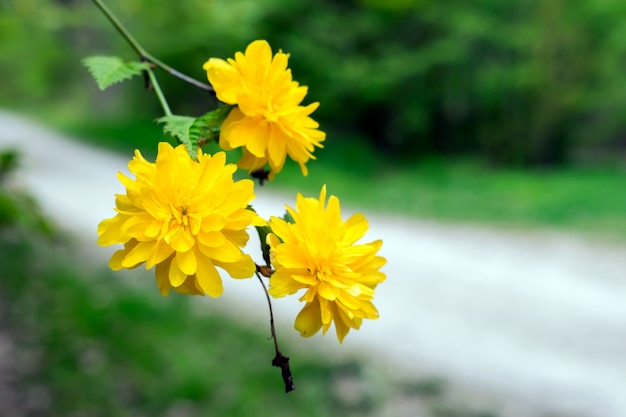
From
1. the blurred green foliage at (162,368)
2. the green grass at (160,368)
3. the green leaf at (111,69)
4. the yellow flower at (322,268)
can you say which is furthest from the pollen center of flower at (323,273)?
the blurred green foliage at (162,368)

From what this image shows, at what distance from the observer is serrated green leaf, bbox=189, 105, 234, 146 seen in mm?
719

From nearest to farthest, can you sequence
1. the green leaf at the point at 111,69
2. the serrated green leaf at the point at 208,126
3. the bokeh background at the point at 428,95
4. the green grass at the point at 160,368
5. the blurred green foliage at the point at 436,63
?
the serrated green leaf at the point at 208,126 < the green leaf at the point at 111,69 < the green grass at the point at 160,368 < the bokeh background at the point at 428,95 < the blurred green foliage at the point at 436,63

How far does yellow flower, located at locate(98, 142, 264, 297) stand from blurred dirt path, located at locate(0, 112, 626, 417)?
194cm

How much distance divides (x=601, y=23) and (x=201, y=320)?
9421 mm

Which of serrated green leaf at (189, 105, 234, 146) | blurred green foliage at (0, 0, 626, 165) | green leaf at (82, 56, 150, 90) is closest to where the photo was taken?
serrated green leaf at (189, 105, 234, 146)

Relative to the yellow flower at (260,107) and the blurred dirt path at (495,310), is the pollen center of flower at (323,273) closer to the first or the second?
the yellow flower at (260,107)

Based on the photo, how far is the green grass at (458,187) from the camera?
766 cm

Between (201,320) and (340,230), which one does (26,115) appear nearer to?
(201,320)

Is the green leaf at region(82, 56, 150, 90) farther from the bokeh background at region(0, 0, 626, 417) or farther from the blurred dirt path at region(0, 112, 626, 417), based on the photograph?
the bokeh background at region(0, 0, 626, 417)

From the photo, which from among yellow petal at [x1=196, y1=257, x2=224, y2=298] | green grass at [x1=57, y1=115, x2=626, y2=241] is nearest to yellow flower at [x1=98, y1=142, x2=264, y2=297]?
yellow petal at [x1=196, y1=257, x2=224, y2=298]

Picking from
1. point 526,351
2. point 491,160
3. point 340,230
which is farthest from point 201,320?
point 491,160

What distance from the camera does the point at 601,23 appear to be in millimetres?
11297

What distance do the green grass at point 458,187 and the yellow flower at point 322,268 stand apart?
5650mm

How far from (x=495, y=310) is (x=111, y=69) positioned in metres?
4.50
